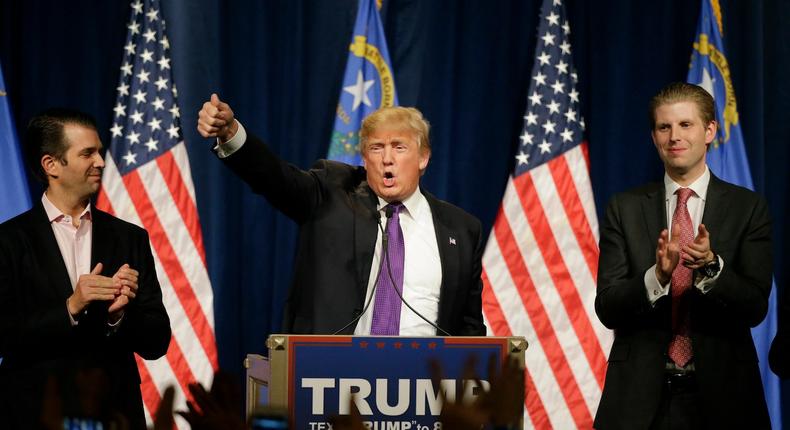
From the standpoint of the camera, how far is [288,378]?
2.10 metres

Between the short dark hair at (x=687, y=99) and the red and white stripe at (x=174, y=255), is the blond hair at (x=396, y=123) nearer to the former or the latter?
the short dark hair at (x=687, y=99)

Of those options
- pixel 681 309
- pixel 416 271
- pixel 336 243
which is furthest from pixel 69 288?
pixel 681 309

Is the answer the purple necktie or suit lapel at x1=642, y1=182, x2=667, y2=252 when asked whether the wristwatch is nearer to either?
the purple necktie

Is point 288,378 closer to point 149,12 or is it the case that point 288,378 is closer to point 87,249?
point 87,249

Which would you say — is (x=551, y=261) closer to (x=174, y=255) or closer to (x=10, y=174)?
(x=174, y=255)

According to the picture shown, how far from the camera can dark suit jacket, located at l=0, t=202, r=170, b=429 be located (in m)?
2.56

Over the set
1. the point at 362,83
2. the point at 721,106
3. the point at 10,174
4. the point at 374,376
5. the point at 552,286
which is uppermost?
the point at 362,83

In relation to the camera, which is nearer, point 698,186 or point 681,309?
point 681,309

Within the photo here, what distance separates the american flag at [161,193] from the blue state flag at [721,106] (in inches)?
98.1

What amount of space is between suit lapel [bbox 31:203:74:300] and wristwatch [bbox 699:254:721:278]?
1715 mm

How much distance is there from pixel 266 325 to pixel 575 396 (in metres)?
1.56

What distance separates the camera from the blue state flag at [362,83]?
454 centimetres

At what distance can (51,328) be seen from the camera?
2531mm

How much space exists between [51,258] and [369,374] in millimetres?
1084
